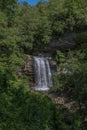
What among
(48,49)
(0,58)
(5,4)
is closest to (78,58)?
(5,4)

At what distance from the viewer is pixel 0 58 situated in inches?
898

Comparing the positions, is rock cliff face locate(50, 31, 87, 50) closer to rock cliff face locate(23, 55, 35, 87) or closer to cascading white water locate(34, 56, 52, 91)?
cascading white water locate(34, 56, 52, 91)

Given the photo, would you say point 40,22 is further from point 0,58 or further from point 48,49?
point 0,58

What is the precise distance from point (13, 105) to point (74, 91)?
2568 millimetres

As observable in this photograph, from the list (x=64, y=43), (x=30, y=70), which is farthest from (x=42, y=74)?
(x=64, y=43)

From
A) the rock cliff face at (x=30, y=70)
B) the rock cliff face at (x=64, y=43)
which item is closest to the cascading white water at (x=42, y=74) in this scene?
the rock cliff face at (x=30, y=70)

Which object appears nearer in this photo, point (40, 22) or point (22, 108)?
point (22, 108)

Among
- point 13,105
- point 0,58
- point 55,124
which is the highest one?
point 0,58

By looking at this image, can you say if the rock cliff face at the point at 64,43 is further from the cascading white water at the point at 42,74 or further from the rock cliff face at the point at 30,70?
the rock cliff face at the point at 30,70

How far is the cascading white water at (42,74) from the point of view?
23406mm

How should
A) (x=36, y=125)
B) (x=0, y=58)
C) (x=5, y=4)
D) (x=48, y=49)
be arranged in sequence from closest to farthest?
(x=36, y=125) → (x=5, y=4) → (x=0, y=58) → (x=48, y=49)

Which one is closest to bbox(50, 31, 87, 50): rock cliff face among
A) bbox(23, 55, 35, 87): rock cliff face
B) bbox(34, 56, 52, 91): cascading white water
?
bbox(34, 56, 52, 91): cascading white water

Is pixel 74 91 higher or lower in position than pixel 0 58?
lower

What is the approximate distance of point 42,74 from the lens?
24.0 metres
